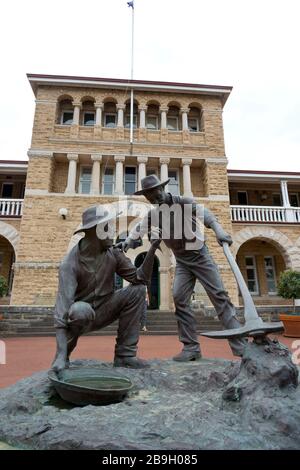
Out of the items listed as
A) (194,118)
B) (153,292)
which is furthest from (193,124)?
(153,292)

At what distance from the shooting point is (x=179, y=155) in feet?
51.0

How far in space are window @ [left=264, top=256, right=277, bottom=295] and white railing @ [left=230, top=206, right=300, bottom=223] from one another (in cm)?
249

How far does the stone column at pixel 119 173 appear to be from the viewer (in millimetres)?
14773

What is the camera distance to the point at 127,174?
16.0m

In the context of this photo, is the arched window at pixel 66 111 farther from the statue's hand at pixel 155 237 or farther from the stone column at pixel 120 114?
the statue's hand at pixel 155 237

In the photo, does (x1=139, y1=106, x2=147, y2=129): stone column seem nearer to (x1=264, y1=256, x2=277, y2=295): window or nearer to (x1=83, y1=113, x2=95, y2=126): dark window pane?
(x1=83, y1=113, x2=95, y2=126): dark window pane

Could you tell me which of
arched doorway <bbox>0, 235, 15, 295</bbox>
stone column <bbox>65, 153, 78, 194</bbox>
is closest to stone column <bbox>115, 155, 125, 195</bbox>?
stone column <bbox>65, 153, 78, 194</bbox>

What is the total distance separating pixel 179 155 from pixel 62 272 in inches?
539

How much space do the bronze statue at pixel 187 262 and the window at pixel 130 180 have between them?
1220 cm

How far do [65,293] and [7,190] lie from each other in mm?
17203

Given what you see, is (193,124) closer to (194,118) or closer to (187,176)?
(194,118)

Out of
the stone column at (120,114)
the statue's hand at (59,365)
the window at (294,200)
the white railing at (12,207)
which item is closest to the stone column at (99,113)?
the stone column at (120,114)

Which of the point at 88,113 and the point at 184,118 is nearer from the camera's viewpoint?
the point at 184,118

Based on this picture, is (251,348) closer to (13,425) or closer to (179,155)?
(13,425)
